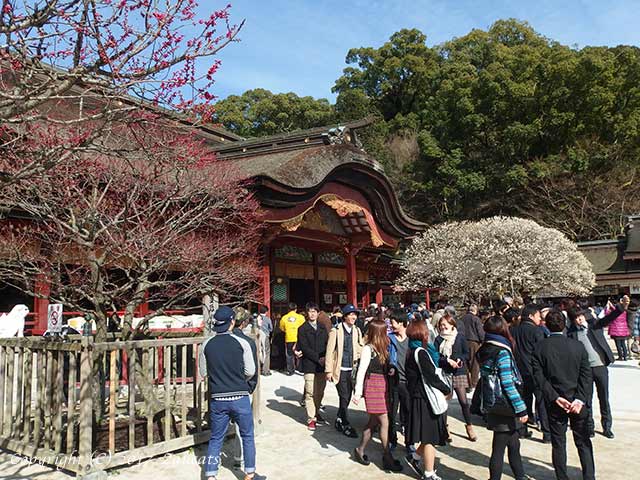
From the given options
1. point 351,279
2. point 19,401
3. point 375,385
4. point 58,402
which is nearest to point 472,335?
point 375,385

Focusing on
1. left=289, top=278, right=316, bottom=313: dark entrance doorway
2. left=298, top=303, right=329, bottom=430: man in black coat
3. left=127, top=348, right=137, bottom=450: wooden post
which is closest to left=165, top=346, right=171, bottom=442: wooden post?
left=127, top=348, right=137, bottom=450: wooden post

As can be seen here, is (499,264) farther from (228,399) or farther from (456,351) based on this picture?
(228,399)

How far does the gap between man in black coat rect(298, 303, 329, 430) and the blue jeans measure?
2.24m

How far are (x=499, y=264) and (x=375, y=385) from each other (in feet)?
Result: 65.1

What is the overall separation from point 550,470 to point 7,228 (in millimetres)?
9707

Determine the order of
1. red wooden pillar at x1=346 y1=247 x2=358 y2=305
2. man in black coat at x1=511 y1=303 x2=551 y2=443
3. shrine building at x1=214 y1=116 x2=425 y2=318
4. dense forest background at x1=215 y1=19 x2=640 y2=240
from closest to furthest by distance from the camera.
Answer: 1. man in black coat at x1=511 y1=303 x2=551 y2=443
2. shrine building at x1=214 y1=116 x2=425 y2=318
3. red wooden pillar at x1=346 y1=247 x2=358 y2=305
4. dense forest background at x1=215 y1=19 x2=640 y2=240

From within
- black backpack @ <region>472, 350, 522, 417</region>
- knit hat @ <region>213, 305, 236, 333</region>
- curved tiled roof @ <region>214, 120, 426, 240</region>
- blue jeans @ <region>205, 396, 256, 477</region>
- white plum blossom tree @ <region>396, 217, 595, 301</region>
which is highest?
curved tiled roof @ <region>214, 120, 426, 240</region>

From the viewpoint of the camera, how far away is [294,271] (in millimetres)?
17734

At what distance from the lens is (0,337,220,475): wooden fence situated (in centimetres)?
512

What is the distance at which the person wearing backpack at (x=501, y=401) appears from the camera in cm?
457

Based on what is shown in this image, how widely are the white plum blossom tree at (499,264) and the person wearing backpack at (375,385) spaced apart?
19.4 m

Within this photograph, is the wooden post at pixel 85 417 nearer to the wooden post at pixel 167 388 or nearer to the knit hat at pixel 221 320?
the wooden post at pixel 167 388

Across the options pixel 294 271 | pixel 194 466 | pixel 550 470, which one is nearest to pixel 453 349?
pixel 550 470

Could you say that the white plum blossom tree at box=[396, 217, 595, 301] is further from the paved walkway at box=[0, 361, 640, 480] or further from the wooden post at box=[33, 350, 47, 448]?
the wooden post at box=[33, 350, 47, 448]
